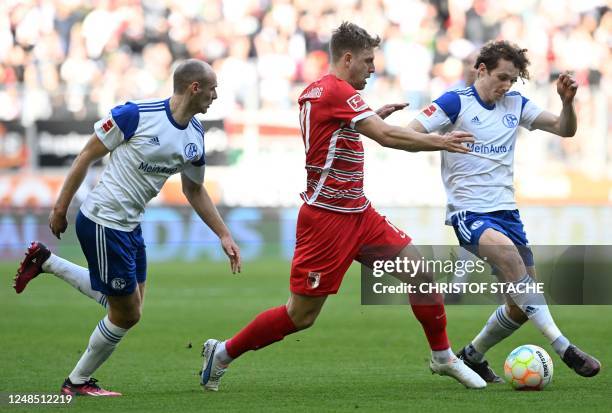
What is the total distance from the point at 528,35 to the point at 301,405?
58.2 ft

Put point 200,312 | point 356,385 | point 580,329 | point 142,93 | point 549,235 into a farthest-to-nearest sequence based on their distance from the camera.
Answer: point 142,93
point 549,235
point 200,312
point 580,329
point 356,385

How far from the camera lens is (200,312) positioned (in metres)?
12.9

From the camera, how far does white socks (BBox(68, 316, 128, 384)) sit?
7.20m

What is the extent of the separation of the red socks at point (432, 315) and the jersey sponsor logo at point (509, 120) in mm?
1401

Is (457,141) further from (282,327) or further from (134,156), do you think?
(134,156)

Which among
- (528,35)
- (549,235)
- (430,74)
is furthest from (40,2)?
(549,235)

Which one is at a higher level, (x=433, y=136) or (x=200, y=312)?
(x=433, y=136)

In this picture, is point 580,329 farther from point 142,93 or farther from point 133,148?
point 142,93

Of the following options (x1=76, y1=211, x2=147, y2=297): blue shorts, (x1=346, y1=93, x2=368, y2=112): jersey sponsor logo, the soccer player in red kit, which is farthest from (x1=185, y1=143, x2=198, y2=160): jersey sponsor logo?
(x1=346, y1=93, x2=368, y2=112): jersey sponsor logo

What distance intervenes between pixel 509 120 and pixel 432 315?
159 centimetres

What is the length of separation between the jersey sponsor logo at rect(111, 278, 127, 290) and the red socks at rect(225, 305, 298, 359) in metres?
0.78

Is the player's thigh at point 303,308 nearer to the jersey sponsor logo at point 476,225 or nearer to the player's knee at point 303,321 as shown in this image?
the player's knee at point 303,321

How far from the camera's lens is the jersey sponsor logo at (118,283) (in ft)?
23.1

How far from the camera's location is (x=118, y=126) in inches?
275
